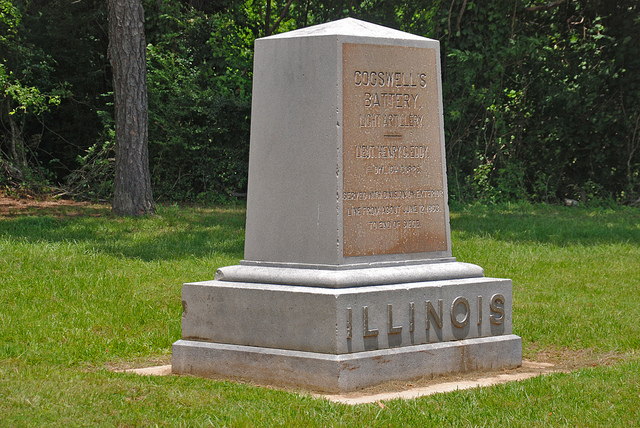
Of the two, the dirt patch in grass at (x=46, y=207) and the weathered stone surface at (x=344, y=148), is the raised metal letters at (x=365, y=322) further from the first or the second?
the dirt patch in grass at (x=46, y=207)

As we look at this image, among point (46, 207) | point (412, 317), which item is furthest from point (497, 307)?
point (46, 207)

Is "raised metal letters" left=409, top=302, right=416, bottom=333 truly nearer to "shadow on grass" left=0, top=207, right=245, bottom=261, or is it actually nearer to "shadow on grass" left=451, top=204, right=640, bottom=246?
"shadow on grass" left=0, top=207, right=245, bottom=261

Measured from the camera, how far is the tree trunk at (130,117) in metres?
14.3

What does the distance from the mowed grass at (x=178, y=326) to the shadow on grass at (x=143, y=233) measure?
0.11ft

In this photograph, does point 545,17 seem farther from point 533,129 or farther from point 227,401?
point 227,401

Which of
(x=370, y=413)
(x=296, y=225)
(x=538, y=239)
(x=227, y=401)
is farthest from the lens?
(x=538, y=239)

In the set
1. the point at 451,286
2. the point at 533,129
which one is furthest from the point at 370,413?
the point at 533,129

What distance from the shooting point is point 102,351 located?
20.3 feet

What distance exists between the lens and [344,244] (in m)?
5.34

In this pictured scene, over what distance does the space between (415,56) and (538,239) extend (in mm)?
7158

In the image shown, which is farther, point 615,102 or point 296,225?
point 615,102

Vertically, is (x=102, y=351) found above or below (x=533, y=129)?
below

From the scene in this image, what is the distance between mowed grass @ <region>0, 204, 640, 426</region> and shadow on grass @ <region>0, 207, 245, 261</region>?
3 cm

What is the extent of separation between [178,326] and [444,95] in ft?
45.2
